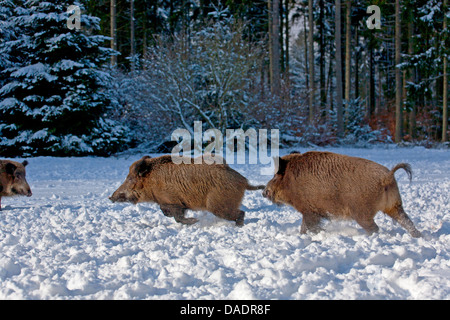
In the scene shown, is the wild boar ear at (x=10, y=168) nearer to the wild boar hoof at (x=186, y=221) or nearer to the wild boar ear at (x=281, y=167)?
the wild boar hoof at (x=186, y=221)

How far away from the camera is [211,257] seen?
437cm

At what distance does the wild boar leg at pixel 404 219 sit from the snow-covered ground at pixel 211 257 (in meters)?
0.13

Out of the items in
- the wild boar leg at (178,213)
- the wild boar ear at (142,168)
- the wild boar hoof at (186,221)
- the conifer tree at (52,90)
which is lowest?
the wild boar hoof at (186,221)

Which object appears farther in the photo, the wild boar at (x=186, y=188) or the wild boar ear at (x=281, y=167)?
the wild boar at (x=186, y=188)

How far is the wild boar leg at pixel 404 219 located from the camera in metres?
5.12

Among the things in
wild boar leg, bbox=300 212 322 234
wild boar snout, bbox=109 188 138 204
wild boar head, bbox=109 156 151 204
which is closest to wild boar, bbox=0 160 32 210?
wild boar snout, bbox=109 188 138 204

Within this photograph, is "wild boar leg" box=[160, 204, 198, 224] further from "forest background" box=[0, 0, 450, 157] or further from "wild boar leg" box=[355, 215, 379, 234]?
"forest background" box=[0, 0, 450, 157]

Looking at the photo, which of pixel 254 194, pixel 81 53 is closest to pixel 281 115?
pixel 81 53

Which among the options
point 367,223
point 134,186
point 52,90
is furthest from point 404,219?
point 52,90

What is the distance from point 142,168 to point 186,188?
0.79 meters

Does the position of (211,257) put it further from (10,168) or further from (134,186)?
(10,168)

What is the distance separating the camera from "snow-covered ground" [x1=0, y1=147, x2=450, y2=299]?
343cm

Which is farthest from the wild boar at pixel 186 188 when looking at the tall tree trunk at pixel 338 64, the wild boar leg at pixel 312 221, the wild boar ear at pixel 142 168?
the tall tree trunk at pixel 338 64
